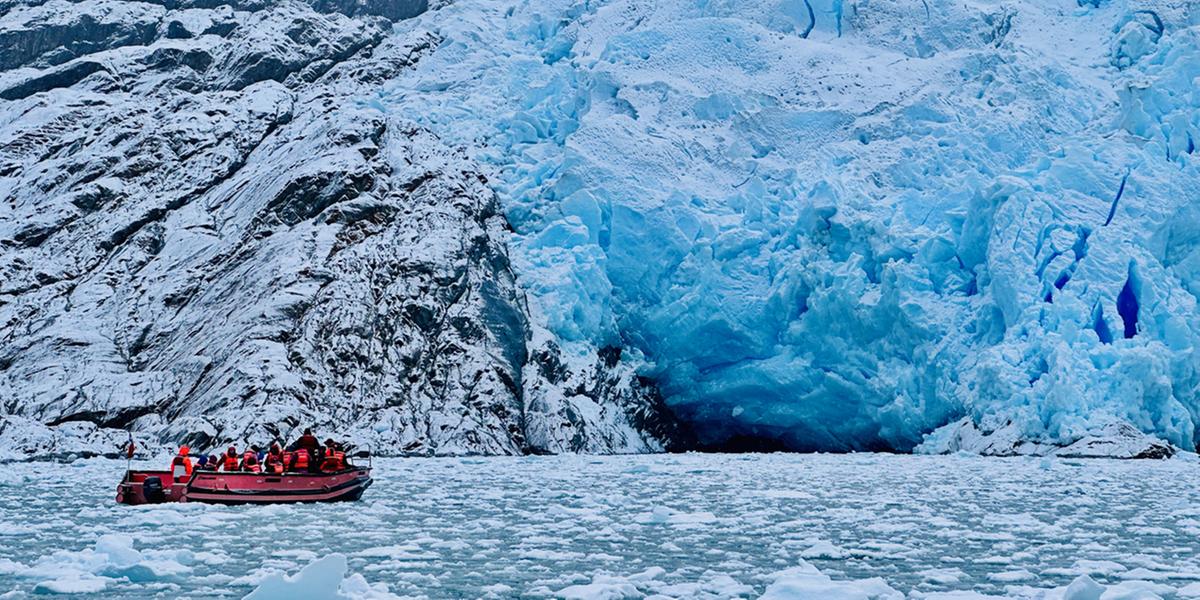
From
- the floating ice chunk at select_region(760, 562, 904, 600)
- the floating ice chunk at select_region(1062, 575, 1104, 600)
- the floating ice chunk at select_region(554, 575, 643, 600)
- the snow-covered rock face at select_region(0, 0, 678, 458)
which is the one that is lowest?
the floating ice chunk at select_region(554, 575, 643, 600)

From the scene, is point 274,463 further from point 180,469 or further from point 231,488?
point 180,469

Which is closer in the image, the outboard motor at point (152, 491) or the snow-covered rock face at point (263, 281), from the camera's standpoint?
the outboard motor at point (152, 491)

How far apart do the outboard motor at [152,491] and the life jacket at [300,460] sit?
2.47 m

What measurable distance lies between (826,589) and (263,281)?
99.9 ft

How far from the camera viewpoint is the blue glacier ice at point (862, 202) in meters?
36.0

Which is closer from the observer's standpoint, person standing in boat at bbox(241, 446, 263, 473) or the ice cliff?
person standing in boat at bbox(241, 446, 263, 473)

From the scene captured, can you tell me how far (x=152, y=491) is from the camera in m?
20.5

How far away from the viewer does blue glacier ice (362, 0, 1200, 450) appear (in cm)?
3597

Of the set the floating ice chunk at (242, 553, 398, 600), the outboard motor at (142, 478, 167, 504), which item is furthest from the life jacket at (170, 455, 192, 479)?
the floating ice chunk at (242, 553, 398, 600)

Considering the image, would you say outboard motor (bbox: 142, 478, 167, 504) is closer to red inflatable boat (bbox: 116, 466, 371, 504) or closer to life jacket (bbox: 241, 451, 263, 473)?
red inflatable boat (bbox: 116, 466, 371, 504)

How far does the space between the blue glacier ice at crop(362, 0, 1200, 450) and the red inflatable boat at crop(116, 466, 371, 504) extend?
63.2 ft

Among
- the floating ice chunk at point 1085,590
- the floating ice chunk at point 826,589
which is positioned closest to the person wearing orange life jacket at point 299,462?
the floating ice chunk at point 826,589

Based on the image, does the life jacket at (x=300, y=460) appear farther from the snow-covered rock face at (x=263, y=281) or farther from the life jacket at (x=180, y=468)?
the snow-covered rock face at (x=263, y=281)

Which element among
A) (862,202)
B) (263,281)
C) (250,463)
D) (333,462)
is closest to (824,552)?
(333,462)
